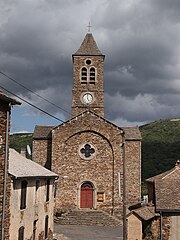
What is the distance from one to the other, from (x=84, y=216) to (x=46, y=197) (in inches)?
385

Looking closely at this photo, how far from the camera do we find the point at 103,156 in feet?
124

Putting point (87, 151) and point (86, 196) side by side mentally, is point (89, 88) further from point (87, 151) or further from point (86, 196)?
point (86, 196)

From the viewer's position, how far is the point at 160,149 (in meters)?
66.4

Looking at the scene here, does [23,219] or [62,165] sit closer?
[23,219]

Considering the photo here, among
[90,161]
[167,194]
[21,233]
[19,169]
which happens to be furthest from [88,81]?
[21,233]

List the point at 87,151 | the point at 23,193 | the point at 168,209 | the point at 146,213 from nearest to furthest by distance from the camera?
the point at 23,193 → the point at 168,209 → the point at 146,213 → the point at 87,151

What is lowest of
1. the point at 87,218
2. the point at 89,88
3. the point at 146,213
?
the point at 87,218

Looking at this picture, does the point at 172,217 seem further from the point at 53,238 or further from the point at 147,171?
the point at 147,171

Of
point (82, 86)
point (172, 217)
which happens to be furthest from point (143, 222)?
point (82, 86)

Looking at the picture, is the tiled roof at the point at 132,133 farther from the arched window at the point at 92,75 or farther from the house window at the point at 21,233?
the house window at the point at 21,233

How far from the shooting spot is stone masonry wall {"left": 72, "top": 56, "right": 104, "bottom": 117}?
43750 mm

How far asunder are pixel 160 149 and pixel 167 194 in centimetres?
4380

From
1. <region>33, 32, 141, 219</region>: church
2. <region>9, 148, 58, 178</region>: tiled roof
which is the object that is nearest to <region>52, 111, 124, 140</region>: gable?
<region>33, 32, 141, 219</region>: church

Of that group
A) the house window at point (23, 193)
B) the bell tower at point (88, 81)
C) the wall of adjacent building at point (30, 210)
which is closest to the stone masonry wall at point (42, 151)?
the bell tower at point (88, 81)
